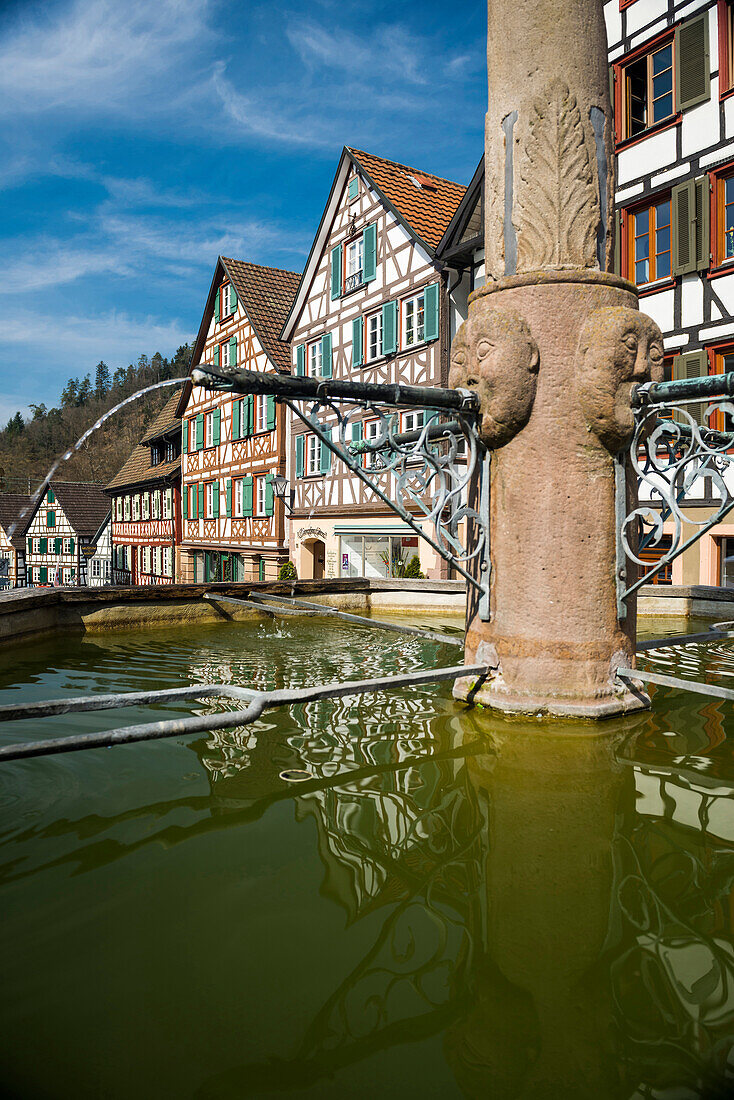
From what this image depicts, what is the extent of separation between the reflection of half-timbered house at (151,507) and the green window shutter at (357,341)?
1348 cm

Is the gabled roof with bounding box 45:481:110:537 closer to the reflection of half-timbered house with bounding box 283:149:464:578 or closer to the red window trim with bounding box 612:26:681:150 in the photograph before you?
the reflection of half-timbered house with bounding box 283:149:464:578

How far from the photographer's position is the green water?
5.01ft

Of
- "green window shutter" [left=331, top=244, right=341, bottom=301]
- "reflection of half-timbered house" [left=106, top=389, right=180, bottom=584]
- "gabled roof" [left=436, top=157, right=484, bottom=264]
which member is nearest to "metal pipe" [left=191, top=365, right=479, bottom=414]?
"gabled roof" [left=436, top=157, right=484, bottom=264]

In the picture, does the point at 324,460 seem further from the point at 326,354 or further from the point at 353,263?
the point at 353,263

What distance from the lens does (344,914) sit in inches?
81.7

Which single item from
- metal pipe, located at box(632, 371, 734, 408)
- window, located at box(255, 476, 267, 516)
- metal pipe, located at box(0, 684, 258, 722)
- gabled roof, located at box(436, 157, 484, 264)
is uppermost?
gabled roof, located at box(436, 157, 484, 264)

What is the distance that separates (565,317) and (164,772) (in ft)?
11.3

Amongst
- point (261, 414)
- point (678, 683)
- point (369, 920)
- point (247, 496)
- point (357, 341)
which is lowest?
point (369, 920)

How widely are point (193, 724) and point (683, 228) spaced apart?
12.7m

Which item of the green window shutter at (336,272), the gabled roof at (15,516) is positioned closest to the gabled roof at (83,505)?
the gabled roof at (15,516)

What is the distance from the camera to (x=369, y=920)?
2039 millimetres

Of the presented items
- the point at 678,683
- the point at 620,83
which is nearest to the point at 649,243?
the point at 620,83

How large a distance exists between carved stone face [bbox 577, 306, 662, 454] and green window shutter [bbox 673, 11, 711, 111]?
10.6 meters

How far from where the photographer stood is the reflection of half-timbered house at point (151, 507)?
3147 cm
